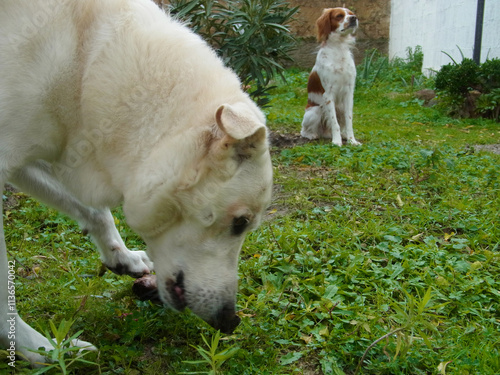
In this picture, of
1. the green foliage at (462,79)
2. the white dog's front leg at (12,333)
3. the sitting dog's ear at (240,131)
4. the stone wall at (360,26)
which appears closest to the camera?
the sitting dog's ear at (240,131)

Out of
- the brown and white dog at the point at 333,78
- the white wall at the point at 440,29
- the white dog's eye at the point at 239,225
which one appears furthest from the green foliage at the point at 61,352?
the white wall at the point at 440,29

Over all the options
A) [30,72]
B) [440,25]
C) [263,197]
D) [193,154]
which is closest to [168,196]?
[193,154]

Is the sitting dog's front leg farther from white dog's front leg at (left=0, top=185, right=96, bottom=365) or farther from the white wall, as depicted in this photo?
white dog's front leg at (left=0, top=185, right=96, bottom=365)

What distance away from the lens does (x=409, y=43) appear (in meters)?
14.5

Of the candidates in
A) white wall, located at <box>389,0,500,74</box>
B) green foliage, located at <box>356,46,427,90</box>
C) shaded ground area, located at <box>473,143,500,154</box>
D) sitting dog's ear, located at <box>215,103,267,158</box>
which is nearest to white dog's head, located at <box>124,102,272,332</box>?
sitting dog's ear, located at <box>215,103,267,158</box>

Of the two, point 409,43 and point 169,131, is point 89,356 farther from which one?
point 409,43

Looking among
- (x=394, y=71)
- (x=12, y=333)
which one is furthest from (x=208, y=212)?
(x=394, y=71)

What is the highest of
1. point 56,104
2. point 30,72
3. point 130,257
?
point 30,72

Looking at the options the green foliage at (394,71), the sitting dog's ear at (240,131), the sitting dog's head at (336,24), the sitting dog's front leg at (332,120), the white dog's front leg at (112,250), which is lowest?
the green foliage at (394,71)

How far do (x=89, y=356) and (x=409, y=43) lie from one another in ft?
47.6

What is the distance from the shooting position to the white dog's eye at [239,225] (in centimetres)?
204

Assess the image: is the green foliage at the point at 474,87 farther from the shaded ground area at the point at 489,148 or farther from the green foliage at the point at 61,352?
the green foliage at the point at 61,352

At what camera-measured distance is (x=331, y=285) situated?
2.61 m

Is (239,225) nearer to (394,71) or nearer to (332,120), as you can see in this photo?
(332,120)
